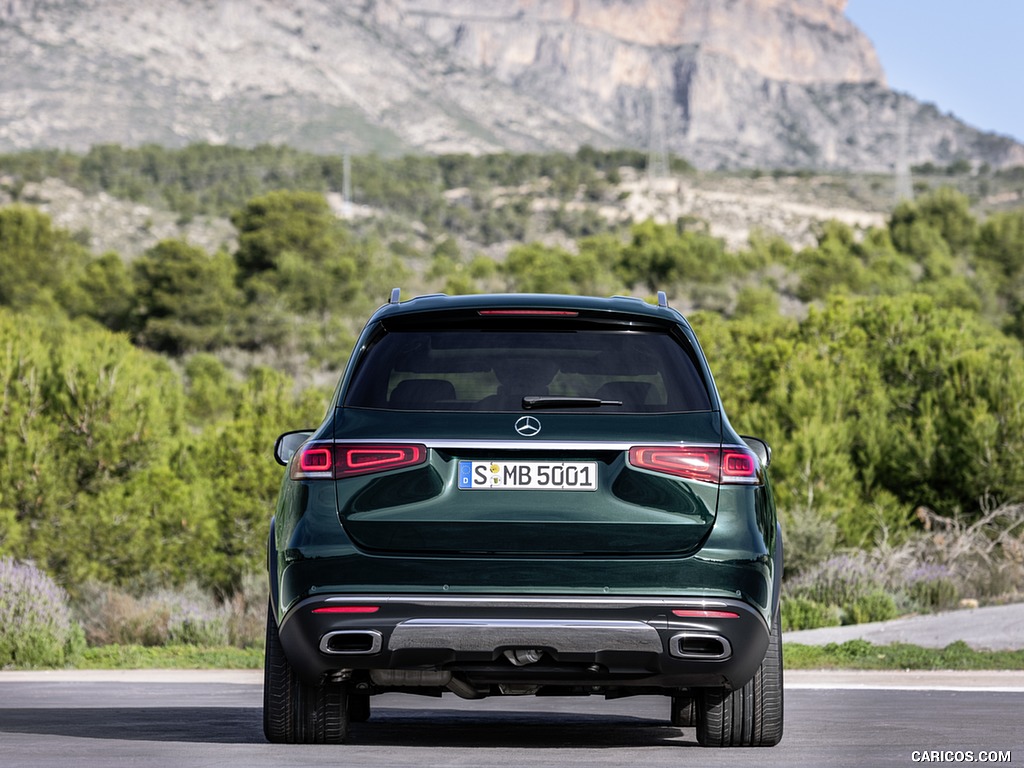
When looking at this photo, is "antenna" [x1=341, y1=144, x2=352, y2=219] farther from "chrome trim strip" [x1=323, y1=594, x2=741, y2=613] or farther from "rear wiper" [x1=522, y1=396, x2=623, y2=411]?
"chrome trim strip" [x1=323, y1=594, x2=741, y2=613]

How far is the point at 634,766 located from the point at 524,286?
160 ft

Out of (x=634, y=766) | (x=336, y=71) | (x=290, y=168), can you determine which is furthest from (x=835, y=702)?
(x=336, y=71)

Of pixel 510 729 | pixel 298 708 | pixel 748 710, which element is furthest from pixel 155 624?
pixel 748 710

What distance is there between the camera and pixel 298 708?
6266 mm

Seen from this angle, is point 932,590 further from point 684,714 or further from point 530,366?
point 530,366

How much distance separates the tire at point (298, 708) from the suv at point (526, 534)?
339 mm

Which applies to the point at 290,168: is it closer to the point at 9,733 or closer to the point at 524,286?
the point at 524,286

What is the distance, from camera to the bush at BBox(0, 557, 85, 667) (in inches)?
518

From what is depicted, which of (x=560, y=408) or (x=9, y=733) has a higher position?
(x=560, y=408)

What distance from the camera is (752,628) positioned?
5566 mm

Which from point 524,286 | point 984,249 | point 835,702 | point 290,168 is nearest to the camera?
point 835,702

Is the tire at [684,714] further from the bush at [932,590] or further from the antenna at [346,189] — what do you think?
the antenna at [346,189]

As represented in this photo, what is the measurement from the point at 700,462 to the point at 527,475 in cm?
63

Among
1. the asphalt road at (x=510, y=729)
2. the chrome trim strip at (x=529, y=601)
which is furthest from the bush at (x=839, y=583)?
the chrome trim strip at (x=529, y=601)
